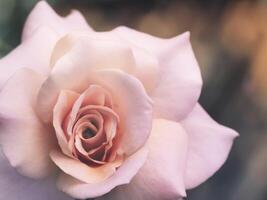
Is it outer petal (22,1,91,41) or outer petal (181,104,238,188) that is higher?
outer petal (22,1,91,41)

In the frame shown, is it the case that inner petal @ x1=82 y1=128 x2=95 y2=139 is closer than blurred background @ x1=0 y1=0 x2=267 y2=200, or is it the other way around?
inner petal @ x1=82 y1=128 x2=95 y2=139

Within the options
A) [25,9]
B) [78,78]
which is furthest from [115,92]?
[25,9]

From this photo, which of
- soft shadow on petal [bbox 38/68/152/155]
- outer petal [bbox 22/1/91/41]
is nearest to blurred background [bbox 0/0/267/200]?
outer petal [bbox 22/1/91/41]

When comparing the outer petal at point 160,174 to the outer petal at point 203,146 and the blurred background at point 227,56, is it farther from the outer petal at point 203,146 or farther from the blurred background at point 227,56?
the blurred background at point 227,56

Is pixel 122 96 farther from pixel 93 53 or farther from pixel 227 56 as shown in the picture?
pixel 227 56

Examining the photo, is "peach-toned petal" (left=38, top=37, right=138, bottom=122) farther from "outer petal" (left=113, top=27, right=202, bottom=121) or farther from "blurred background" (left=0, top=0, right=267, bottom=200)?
"blurred background" (left=0, top=0, right=267, bottom=200)

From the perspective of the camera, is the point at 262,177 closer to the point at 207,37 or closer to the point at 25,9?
the point at 207,37

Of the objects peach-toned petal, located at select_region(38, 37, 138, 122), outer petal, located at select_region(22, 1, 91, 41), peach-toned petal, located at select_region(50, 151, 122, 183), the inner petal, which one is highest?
peach-toned petal, located at select_region(38, 37, 138, 122)
